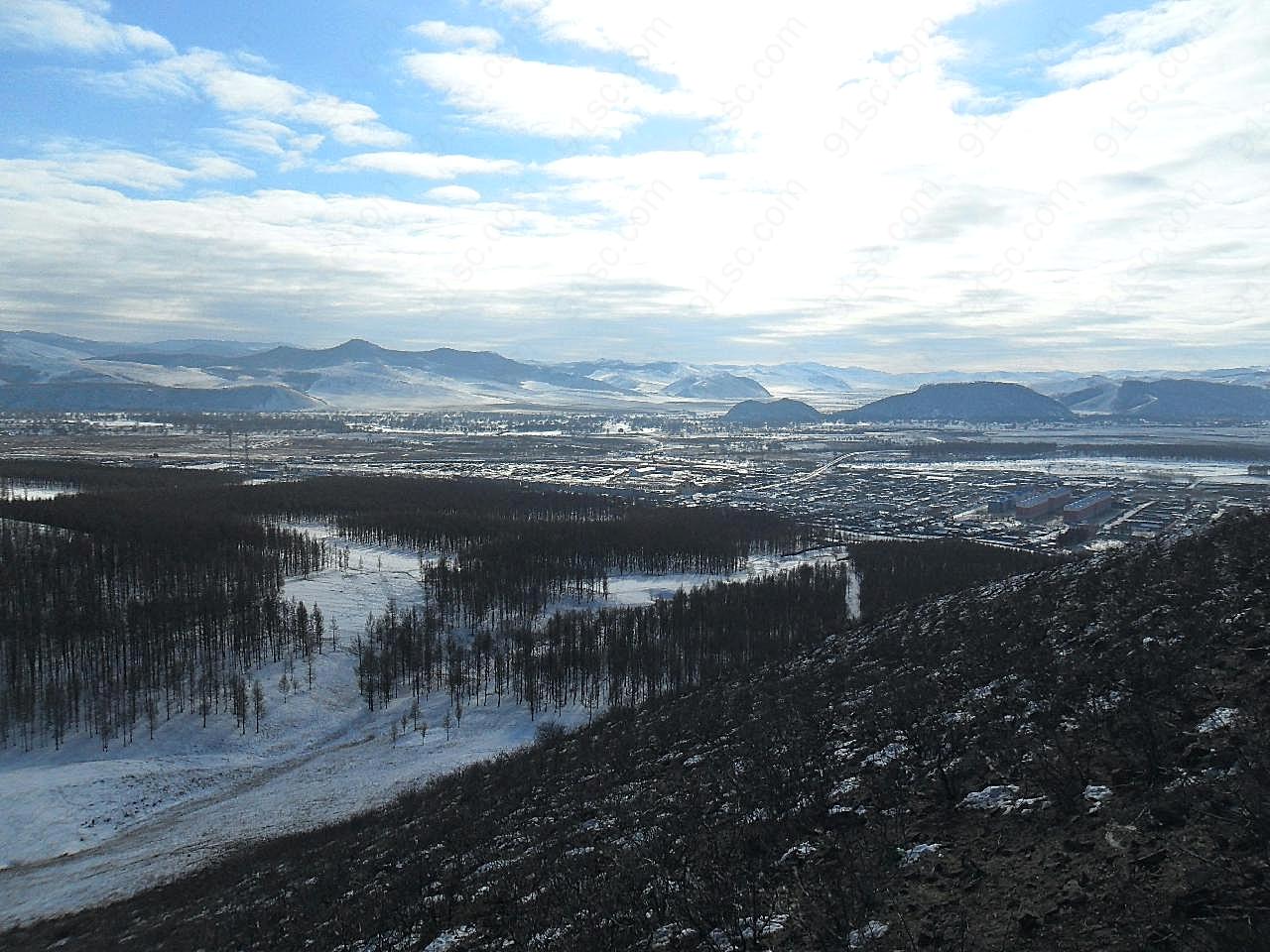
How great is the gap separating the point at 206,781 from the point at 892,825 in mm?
30798

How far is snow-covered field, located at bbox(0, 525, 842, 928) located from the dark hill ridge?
12.4 feet

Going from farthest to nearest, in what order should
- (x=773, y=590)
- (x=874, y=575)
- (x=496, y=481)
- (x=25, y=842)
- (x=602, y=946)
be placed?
1. (x=496, y=481)
2. (x=874, y=575)
3. (x=773, y=590)
4. (x=25, y=842)
5. (x=602, y=946)

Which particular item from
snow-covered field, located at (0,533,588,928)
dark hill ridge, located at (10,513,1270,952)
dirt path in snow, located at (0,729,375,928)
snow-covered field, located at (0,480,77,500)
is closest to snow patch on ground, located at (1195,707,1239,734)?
dark hill ridge, located at (10,513,1270,952)

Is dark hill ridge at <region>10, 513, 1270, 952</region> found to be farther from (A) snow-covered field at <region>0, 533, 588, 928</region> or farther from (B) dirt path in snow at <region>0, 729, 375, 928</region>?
(A) snow-covered field at <region>0, 533, 588, 928</region>

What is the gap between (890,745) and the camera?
12742 millimetres

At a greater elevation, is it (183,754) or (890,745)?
(890,745)

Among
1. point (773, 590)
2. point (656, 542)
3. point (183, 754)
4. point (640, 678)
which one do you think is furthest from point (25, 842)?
point (656, 542)

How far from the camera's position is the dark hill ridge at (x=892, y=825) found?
7.18 m

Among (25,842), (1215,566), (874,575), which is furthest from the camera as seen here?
(874,575)

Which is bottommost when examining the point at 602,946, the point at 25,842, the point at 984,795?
the point at 25,842

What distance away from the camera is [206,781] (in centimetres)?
3161

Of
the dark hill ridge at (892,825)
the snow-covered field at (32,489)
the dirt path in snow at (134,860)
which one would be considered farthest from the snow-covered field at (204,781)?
the snow-covered field at (32,489)

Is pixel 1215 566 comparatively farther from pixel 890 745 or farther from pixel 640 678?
pixel 640 678

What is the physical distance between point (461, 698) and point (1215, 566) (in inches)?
1248
